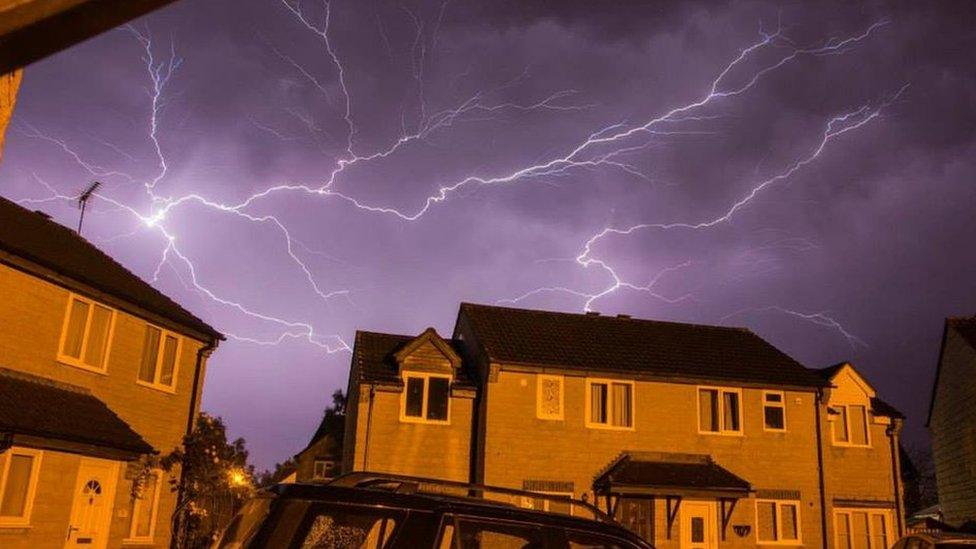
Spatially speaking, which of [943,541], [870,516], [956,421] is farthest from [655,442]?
[956,421]

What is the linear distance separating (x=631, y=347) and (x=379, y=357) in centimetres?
904

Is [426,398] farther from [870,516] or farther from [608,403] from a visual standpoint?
[870,516]

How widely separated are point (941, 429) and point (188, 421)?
28.4 meters

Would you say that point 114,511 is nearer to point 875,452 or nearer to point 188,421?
point 188,421

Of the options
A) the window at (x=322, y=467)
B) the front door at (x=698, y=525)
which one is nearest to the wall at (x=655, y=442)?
the front door at (x=698, y=525)

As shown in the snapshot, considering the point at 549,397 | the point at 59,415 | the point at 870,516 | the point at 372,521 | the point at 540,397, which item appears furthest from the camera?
the point at 870,516

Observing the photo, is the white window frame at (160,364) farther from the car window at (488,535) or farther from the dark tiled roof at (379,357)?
the car window at (488,535)

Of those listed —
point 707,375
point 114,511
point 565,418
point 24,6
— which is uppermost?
point 707,375

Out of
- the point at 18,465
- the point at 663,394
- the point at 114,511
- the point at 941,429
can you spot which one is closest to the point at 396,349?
the point at 663,394

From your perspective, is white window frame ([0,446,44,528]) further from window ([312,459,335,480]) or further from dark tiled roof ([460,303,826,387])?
window ([312,459,335,480])

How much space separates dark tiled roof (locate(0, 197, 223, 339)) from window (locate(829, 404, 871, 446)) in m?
21.1

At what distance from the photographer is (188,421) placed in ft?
75.3

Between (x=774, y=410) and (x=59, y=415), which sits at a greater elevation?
(x=774, y=410)

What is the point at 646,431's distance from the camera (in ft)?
86.8
